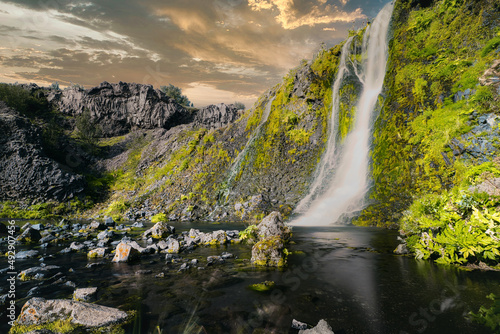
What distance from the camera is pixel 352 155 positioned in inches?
828

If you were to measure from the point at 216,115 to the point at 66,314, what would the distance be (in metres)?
69.0

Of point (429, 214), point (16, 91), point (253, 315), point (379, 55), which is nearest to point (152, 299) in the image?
point (253, 315)

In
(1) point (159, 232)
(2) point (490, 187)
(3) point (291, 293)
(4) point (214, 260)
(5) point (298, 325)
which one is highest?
(2) point (490, 187)

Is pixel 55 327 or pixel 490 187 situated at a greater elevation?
pixel 490 187

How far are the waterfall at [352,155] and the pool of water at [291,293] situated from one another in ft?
33.9

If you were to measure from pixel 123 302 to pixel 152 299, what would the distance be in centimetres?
57

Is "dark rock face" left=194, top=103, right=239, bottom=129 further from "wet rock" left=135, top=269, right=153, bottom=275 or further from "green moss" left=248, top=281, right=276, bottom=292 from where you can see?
"green moss" left=248, top=281, right=276, bottom=292

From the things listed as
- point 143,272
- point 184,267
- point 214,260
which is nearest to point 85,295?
point 143,272

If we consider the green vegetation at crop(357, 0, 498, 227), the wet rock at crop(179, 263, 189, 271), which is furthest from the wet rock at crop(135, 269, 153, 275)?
the green vegetation at crop(357, 0, 498, 227)

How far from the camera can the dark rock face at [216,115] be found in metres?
69.0

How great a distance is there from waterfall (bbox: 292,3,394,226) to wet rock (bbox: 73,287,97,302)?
49.5ft

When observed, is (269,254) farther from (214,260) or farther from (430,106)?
(430,106)

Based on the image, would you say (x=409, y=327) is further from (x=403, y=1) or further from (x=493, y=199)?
(x=403, y=1)

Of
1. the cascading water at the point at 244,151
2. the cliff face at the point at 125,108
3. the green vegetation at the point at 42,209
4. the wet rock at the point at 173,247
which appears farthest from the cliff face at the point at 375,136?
the cliff face at the point at 125,108
